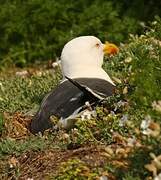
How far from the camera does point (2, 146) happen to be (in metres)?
7.54

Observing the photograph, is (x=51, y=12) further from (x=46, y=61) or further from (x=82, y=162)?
(x=82, y=162)

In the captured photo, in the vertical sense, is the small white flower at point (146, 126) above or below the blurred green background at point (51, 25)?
above

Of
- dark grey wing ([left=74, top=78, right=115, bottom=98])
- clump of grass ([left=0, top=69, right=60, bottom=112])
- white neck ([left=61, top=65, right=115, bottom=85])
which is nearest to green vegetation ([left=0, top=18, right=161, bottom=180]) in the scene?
dark grey wing ([left=74, top=78, right=115, bottom=98])

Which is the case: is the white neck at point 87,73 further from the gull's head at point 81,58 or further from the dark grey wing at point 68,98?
the dark grey wing at point 68,98

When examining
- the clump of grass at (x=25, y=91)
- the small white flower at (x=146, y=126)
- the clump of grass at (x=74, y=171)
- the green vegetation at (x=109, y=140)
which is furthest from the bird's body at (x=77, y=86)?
the small white flower at (x=146, y=126)

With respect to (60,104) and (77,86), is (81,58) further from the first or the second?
(77,86)

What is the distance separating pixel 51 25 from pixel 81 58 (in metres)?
6.89

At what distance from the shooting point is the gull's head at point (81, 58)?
8773mm

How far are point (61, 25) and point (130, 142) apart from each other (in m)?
10.1

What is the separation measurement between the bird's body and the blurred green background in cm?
627

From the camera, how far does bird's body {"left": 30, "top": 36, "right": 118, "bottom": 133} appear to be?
7.88 metres

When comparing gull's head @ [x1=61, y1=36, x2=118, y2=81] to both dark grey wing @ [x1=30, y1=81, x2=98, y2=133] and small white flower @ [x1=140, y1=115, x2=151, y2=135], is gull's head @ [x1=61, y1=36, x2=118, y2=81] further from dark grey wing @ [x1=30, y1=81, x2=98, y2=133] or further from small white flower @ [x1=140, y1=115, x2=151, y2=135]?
small white flower @ [x1=140, y1=115, x2=151, y2=135]

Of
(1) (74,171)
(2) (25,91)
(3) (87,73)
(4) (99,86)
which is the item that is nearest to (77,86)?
(4) (99,86)

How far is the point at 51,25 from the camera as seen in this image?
51.4 ft
